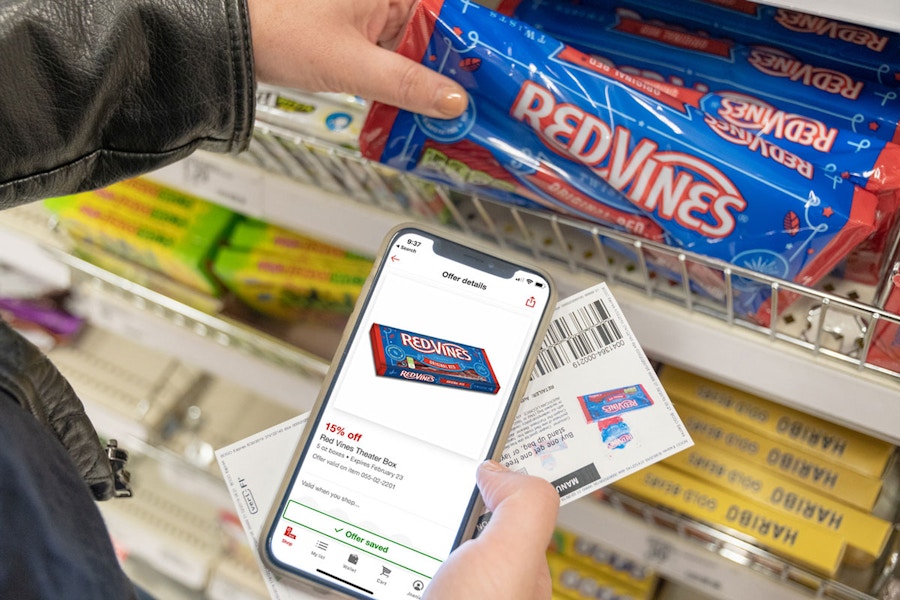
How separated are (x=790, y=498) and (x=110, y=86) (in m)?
0.69

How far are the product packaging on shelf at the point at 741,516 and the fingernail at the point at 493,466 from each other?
9.4 inches

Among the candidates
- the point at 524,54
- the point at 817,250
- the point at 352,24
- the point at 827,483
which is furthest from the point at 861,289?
the point at 352,24

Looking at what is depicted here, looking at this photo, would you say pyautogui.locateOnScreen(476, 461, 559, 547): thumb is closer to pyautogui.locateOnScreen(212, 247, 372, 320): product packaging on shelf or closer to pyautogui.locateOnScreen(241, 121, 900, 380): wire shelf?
pyautogui.locateOnScreen(241, 121, 900, 380): wire shelf

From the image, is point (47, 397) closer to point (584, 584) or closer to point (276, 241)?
point (276, 241)

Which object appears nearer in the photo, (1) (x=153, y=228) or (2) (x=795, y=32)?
(2) (x=795, y=32)

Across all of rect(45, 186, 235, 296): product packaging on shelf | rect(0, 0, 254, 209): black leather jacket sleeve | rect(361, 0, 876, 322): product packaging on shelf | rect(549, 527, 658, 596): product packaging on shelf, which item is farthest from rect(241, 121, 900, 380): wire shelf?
rect(549, 527, 658, 596): product packaging on shelf

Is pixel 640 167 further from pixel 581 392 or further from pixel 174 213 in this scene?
pixel 174 213

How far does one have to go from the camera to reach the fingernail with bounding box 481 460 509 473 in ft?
2.04

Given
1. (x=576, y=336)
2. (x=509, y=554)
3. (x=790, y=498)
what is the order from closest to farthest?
(x=509, y=554), (x=576, y=336), (x=790, y=498)

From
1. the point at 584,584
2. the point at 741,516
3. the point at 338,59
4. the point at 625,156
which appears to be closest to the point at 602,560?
the point at 584,584

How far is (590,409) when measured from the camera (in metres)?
0.64

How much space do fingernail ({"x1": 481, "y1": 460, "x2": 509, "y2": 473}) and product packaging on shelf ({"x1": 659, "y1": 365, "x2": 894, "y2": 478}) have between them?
0.26m

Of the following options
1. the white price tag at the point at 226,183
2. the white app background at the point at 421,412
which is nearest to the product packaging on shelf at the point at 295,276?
the white price tag at the point at 226,183

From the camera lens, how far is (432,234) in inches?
27.2
